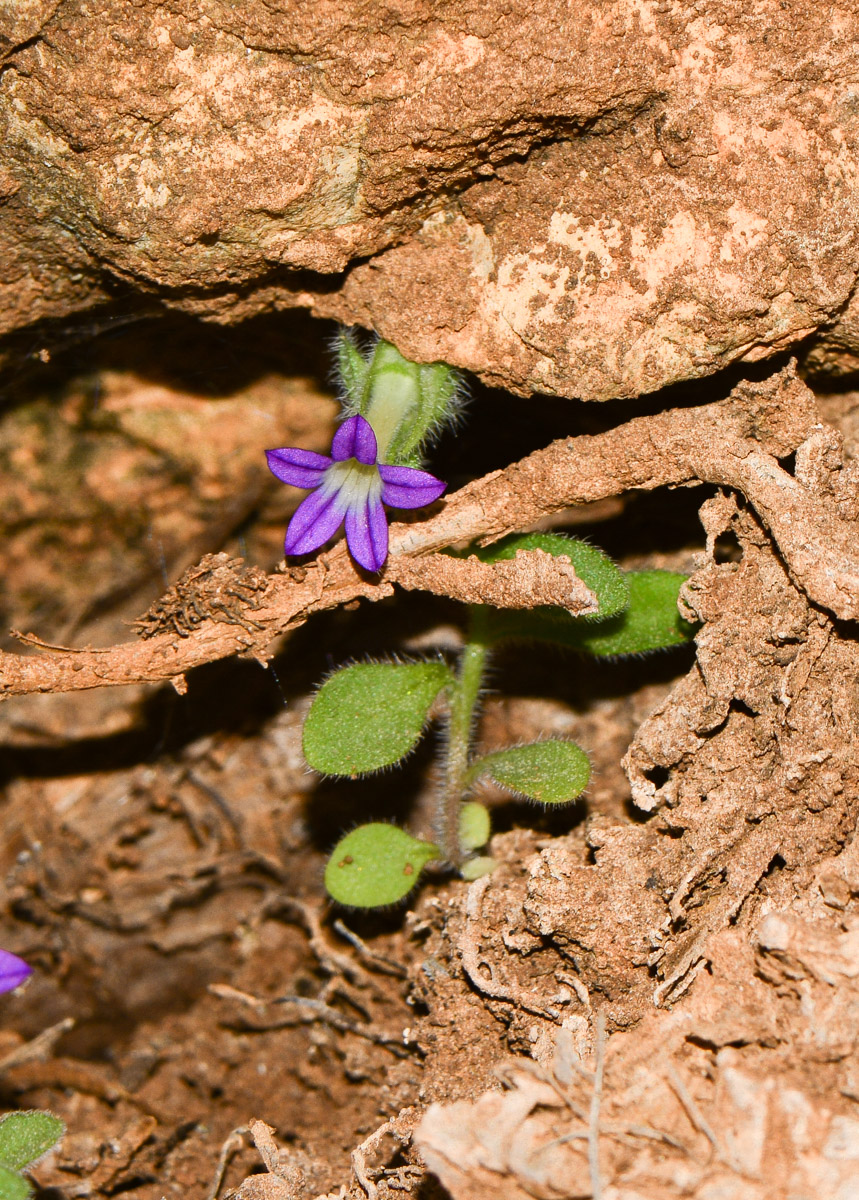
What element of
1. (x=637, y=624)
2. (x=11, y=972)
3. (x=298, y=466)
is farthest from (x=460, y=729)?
(x=11, y=972)

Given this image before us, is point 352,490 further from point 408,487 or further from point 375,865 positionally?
point 375,865

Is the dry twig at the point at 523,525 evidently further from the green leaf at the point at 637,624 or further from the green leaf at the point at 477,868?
the green leaf at the point at 477,868

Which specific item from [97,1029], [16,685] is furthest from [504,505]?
[97,1029]

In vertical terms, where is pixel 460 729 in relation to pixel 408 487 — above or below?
below

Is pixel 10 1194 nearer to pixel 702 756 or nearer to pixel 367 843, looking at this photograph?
pixel 367 843

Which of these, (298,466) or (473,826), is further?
(473,826)

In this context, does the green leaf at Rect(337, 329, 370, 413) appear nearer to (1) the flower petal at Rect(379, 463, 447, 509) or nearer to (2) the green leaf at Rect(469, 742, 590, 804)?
(1) the flower petal at Rect(379, 463, 447, 509)

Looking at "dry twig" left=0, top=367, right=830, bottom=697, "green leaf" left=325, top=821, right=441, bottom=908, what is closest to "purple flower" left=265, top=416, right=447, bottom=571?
"dry twig" left=0, top=367, right=830, bottom=697

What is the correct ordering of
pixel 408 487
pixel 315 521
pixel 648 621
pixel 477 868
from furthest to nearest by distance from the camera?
pixel 477 868, pixel 648 621, pixel 315 521, pixel 408 487

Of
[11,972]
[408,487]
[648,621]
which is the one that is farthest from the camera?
[648,621]
